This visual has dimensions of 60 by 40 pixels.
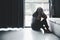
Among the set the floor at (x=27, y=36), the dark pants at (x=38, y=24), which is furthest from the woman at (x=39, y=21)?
the floor at (x=27, y=36)

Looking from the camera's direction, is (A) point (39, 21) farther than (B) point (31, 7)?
No

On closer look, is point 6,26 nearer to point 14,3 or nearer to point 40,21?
point 14,3

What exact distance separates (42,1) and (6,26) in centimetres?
192

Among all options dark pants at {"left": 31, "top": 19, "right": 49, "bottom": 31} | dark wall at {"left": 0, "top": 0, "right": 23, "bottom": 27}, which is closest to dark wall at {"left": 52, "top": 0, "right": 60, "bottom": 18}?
dark pants at {"left": 31, "top": 19, "right": 49, "bottom": 31}

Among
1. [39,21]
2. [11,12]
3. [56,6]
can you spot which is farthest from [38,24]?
[11,12]

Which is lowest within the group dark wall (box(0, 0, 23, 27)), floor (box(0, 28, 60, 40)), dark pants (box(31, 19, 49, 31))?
floor (box(0, 28, 60, 40))

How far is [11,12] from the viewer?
17.4 ft

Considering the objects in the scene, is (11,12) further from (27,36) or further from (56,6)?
(27,36)

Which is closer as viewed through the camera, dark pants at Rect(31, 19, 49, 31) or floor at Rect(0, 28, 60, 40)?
floor at Rect(0, 28, 60, 40)

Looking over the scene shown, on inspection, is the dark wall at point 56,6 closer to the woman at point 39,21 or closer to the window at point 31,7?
the window at point 31,7

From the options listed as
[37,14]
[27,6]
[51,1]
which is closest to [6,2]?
[27,6]

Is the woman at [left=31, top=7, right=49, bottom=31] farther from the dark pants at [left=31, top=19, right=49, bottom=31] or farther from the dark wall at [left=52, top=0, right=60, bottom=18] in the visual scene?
the dark wall at [left=52, top=0, right=60, bottom=18]

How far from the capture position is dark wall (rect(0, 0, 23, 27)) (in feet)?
17.3

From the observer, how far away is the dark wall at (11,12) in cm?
527
